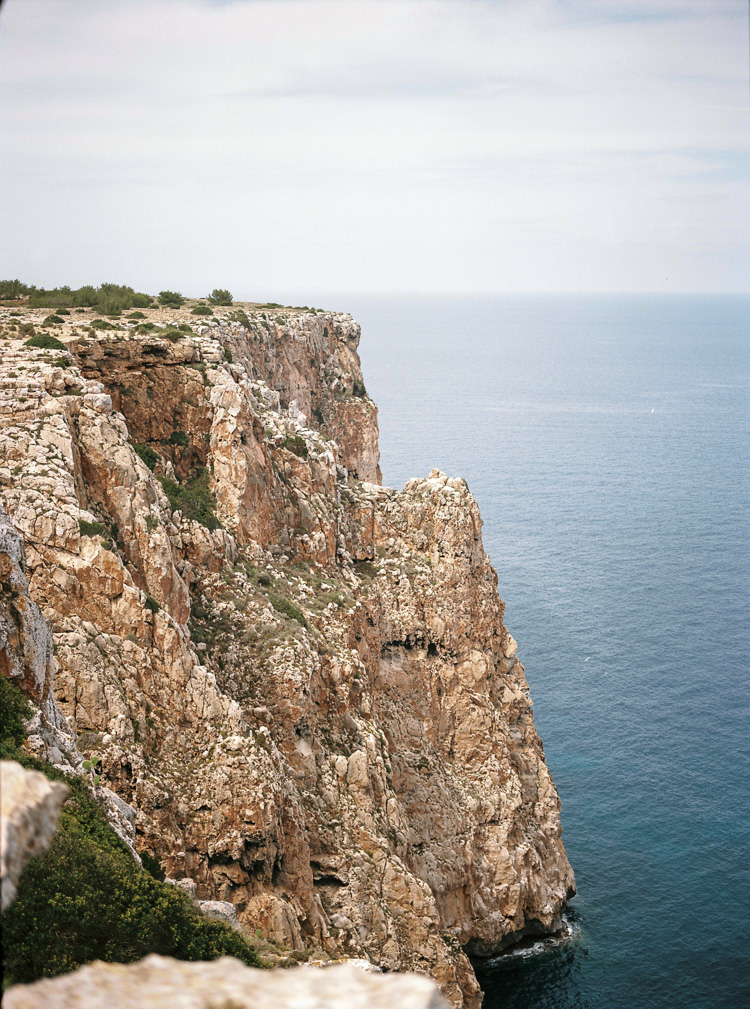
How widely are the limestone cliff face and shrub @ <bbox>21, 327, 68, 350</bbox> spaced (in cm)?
160

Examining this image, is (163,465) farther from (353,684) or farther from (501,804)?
(501,804)

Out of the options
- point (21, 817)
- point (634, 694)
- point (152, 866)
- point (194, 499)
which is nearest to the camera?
point (21, 817)

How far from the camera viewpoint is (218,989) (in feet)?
24.9

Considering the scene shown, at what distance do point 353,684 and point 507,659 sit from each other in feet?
61.4

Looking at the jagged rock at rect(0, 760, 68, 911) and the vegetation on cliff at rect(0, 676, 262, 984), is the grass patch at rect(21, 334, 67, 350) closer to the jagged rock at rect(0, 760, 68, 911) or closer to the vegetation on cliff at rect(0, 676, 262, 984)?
the vegetation on cliff at rect(0, 676, 262, 984)

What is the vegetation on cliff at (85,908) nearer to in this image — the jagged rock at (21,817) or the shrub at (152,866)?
the shrub at (152,866)

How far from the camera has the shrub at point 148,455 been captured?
1641 inches

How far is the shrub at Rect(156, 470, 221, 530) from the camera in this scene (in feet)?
135

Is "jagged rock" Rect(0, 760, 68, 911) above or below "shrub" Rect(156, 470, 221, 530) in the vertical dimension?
above

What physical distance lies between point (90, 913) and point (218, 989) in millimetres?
13614

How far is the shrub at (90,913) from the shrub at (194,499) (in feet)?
A: 61.9

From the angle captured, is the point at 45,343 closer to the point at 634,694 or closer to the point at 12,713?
the point at 12,713

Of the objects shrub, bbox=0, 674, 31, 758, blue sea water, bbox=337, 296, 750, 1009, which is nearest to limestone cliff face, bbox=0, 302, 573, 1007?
blue sea water, bbox=337, 296, 750, 1009

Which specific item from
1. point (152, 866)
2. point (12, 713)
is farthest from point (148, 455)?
point (12, 713)
